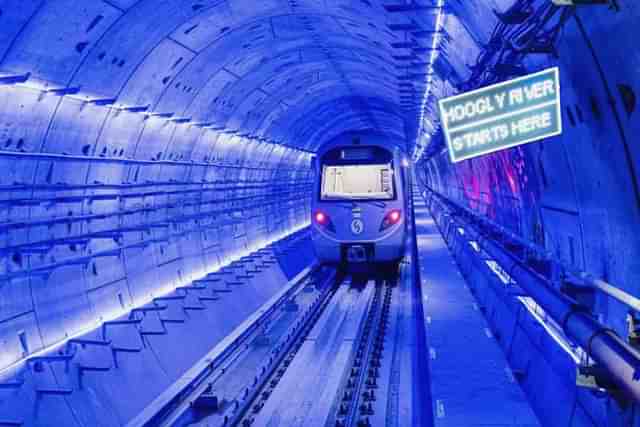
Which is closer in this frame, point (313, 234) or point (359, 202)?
point (359, 202)

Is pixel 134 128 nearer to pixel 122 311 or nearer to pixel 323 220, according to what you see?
pixel 122 311

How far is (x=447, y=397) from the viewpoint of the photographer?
22.7 ft

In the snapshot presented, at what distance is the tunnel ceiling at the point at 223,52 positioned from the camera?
741 centimetres

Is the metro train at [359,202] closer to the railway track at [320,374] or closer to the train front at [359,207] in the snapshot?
the train front at [359,207]

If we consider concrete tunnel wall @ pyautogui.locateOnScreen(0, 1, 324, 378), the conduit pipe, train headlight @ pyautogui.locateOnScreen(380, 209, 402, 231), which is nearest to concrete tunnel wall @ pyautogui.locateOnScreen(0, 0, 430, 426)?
concrete tunnel wall @ pyautogui.locateOnScreen(0, 1, 324, 378)

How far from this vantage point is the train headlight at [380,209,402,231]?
1447 centimetres

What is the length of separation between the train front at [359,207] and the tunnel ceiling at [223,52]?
85.0 inches

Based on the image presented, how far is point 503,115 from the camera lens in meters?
6.34

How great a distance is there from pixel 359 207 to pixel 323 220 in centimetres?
91

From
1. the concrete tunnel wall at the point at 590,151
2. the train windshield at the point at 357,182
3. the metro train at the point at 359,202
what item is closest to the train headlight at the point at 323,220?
the metro train at the point at 359,202

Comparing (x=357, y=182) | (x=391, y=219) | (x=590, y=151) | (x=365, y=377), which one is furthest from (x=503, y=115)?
(x=357, y=182)

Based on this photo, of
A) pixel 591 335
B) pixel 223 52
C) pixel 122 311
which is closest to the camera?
pixel 591 335

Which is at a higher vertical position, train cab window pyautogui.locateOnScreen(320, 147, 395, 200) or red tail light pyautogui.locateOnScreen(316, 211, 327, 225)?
train cab window pyautogui.locateOnScreen(320, 147, 395, 200)

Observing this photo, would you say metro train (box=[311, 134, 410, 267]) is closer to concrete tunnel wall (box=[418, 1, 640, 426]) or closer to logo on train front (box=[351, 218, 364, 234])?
logo on train front (box=[351, 218, 364, 234])
